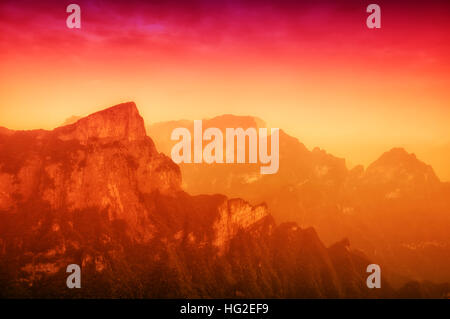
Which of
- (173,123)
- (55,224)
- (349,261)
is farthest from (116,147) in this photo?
(173,123)

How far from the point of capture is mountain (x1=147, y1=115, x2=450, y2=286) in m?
151

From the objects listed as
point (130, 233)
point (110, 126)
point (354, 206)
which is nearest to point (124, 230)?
point (130, 233)

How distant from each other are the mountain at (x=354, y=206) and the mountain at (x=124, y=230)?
6359cm

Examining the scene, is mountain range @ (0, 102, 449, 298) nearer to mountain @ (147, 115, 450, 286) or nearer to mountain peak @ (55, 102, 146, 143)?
mountain peak @ (55, 102, 146, 143)

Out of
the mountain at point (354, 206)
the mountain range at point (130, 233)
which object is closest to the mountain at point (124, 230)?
the mountain range at point (130, 233)

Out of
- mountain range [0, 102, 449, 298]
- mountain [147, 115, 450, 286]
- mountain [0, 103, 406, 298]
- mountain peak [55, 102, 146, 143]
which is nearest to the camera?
mountain [0, 103, 406, 298]

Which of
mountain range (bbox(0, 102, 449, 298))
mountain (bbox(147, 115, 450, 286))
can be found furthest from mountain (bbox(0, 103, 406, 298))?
mountain (bbox(147, 115, 450, 286))

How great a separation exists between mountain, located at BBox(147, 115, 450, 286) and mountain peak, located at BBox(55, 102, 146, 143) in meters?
85.5

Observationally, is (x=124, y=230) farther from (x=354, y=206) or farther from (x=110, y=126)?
(x=354, y=206)

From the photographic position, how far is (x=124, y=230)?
232ft

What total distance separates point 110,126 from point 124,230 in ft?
70.2

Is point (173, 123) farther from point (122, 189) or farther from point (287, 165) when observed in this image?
point (122, 189)

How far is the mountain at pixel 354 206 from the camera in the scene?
497 feet

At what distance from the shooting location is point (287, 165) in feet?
626
